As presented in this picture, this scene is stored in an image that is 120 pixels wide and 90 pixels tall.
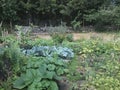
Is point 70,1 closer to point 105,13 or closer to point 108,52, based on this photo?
point 105,13

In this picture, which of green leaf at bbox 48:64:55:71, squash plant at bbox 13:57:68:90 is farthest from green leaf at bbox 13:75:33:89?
green leaf at bbox 48:64:55:71

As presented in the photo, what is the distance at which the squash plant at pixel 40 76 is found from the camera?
4887mm

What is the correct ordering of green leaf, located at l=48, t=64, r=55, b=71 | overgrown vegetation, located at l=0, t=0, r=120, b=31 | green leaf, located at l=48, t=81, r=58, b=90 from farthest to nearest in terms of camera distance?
overgrown vegetation, located at l=0, t=0, r=120, b=31
green leaf, located at l=48, t=64, r=55, b=71
green leaf, located at l=48, t=81, r=58, b=90

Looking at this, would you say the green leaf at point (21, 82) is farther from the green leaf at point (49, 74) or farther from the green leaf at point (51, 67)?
the green leaf at point (51, 67)

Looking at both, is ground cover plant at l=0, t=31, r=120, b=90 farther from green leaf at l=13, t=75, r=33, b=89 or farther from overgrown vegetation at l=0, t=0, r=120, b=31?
overgrown vegetation at l=0, t=0, r=120, b=31

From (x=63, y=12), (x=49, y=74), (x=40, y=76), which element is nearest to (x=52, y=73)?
(x=49, y=74)

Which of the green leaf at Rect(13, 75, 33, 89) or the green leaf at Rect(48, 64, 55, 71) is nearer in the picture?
the green leaf at Rect(13, 75, 33, 89)

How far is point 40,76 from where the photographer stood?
4.96m

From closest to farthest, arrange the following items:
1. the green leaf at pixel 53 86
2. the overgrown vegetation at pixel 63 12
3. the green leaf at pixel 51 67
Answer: the green leaf at pixel 53 86, the green leaf at pixel 51 67, the overgrown vegetation at pixel 63 12

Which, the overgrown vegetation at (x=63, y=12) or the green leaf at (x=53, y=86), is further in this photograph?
the overgrown vegetation at (x=63, y=12)

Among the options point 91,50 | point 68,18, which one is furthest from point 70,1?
point 91,50

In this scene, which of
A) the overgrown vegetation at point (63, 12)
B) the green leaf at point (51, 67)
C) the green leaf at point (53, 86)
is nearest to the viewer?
the green leaf at point (53, 86)

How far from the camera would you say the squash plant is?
4887 mm

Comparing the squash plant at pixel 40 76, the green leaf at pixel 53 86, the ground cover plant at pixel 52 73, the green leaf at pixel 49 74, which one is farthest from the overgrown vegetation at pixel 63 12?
the green leaf at pixel 53 86
